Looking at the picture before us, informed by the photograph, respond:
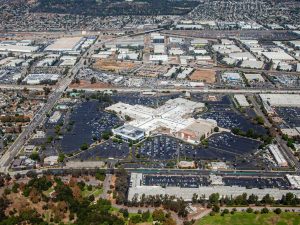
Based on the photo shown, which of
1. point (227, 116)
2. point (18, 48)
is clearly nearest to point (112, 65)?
point (18, 48)

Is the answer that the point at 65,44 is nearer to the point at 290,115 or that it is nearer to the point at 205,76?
the point at 205,76

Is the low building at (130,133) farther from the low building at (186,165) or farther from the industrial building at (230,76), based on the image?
the industrial building at (230,76)

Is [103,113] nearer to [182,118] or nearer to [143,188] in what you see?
[182,118]

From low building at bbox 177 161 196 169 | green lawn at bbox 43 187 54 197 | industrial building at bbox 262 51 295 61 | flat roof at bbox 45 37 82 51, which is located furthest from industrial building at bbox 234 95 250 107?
flat roof at bbox 45 37 82 51

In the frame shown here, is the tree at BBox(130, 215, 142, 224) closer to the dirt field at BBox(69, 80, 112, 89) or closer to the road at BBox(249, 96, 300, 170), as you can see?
the road at BBox(249, 96, 300, 170)

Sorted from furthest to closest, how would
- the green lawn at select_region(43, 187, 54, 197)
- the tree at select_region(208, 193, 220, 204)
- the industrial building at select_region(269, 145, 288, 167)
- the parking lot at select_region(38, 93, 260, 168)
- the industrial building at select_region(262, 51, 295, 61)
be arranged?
1. the industrial building at select_region(262, 51, 295, 61)
2. the parking lot at select_region(38, 93, 260, 168)
3. the industrial building at select_region(269, 145, 288, 167)
4. the green lawn at select_region(43, 187, 54, 197)
5. the tree at select_region(208, 193, 220, 204)

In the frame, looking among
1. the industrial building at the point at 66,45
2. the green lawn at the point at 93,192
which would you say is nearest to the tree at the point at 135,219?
the green lawn at the point at 93,192

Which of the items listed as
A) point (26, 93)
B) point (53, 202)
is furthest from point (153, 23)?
point (53, 202)
